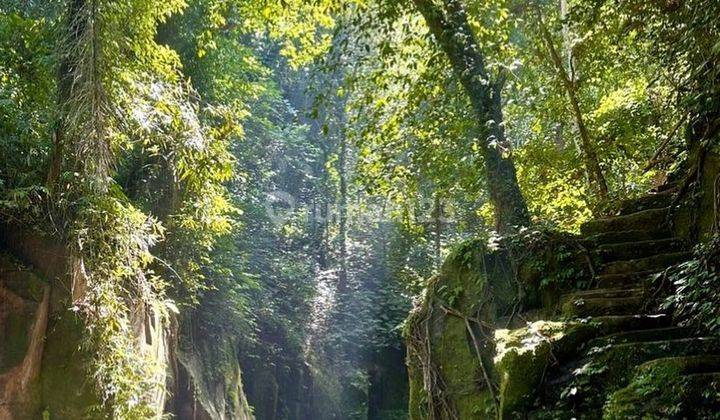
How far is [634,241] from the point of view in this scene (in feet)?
17.9

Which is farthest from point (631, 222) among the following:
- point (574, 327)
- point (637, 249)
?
point (574, 327)

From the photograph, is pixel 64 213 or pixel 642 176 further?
pixel 642 176

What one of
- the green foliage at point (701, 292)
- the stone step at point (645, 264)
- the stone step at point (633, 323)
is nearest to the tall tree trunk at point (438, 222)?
the stone step at point (645, 264)

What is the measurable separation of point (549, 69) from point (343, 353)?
37.2 ft

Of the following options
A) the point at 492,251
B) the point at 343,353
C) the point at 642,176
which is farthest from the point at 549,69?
the point at 343,353

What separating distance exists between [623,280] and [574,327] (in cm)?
106

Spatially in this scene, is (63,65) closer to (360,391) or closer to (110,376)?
(110,376)

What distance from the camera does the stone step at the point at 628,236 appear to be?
5.37m

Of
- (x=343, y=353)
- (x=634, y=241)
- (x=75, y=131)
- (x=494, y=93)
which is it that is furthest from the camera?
(x=343, y=353)

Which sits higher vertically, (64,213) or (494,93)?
(494,93)

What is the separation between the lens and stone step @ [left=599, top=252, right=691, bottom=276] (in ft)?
15.8

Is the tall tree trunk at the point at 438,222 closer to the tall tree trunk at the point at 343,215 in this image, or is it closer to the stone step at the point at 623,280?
the stone step at the point at 623,280

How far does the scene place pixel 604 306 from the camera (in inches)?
180

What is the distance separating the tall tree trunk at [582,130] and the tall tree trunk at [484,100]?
1312 millimetres
